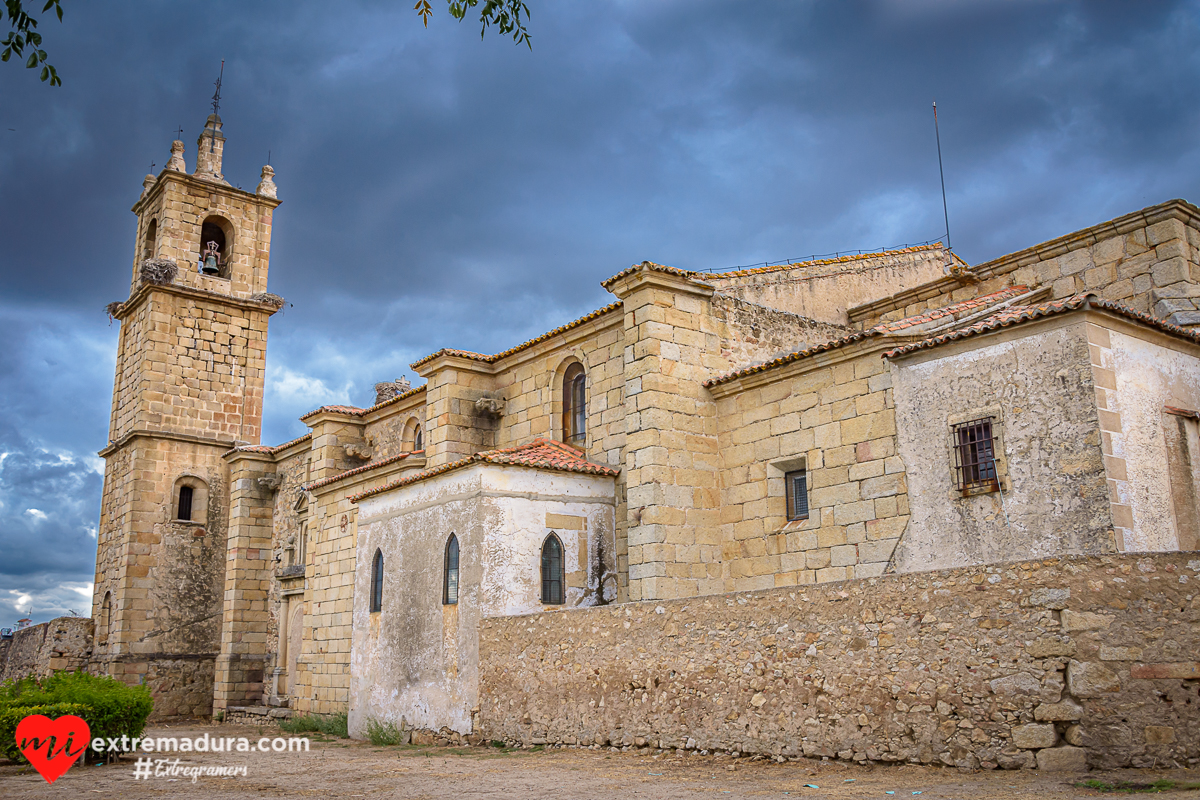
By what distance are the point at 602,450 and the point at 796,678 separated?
7.50 m

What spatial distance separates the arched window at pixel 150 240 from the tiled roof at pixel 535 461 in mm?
16480

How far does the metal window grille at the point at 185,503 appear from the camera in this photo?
26.5 meters

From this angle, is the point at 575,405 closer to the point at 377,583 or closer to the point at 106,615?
Answer: the point at 377,583

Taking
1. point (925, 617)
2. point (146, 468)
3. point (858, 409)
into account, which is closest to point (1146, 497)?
point (858, 409)

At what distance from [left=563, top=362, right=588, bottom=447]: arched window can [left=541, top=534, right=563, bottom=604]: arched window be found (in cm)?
283

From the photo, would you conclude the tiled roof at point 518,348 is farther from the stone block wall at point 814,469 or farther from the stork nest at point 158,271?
the stork nest at point 158,271

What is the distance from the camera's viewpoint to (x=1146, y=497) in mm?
10625

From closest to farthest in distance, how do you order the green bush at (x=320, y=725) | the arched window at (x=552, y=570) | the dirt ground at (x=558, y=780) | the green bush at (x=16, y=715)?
→ the dirt ground at (x=558, y=780) → the green bush at (x=16, y=715) → the arched window at (x=552, y=570) → the green bush at (x=320, y=725)

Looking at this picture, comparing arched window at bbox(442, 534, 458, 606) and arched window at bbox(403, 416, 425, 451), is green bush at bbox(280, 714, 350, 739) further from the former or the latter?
arched window at bbox(403, 416, 425, 451)

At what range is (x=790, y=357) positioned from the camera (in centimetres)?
1373

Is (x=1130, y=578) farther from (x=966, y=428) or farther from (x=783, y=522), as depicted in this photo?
(x=783, y=522)

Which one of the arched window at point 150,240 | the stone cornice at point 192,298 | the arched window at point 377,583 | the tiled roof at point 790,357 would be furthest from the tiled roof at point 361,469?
the arched window at point 150,240

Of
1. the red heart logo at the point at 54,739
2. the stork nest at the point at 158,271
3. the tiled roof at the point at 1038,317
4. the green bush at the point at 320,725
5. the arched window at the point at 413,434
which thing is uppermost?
the stork nest at the point at 158,271

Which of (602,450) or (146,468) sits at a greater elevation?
(146,468)
